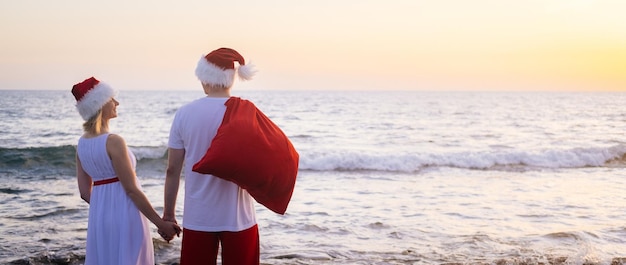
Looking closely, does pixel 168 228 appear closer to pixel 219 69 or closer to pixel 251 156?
pixel 251 156

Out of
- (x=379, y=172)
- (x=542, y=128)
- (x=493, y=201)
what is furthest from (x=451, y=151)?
(x=542, y=128)

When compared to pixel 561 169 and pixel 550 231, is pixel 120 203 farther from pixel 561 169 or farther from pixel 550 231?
pixel 561 169

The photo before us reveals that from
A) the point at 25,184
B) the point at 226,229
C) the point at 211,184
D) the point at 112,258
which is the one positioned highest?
the point at 211,184

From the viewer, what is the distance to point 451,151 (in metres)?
17.1

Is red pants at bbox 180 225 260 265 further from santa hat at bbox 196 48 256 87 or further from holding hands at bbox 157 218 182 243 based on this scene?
santa hat at bbox 196 48 256 87

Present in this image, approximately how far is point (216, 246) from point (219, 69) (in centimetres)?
91

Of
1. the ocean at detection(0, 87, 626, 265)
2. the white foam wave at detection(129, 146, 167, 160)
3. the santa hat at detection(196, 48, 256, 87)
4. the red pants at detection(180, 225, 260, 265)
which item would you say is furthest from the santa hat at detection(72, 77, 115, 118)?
the white foam wave at detection(129, 146, 167, 160)

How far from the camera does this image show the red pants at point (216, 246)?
292cm

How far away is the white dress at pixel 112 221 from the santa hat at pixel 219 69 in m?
0.60

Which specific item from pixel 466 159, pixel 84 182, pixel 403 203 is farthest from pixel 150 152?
pixel 84 182

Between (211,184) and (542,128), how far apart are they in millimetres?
24972

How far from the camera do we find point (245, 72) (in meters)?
2.99

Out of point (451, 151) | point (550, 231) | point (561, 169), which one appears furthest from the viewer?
point (451, 151)

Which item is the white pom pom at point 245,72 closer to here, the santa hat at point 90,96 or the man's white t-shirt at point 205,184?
the man's white t-shirt at point 205,184
